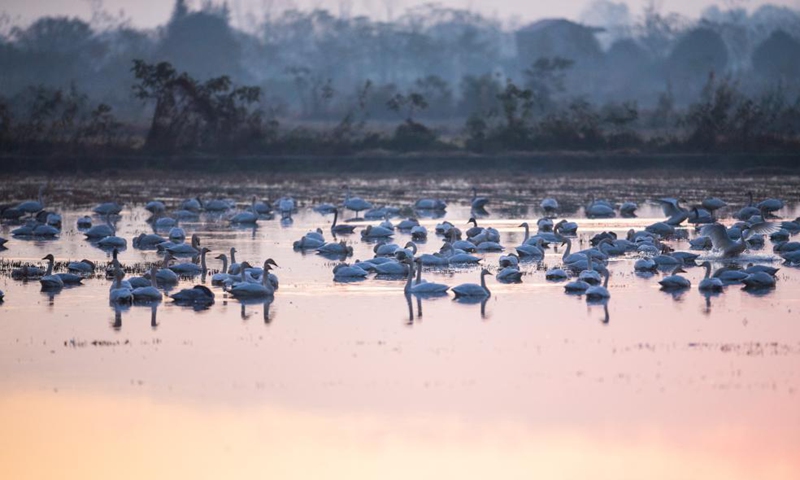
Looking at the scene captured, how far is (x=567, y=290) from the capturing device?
17516mm

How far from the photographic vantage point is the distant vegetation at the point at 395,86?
44219 millimetres

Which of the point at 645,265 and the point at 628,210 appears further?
the point at 628,210

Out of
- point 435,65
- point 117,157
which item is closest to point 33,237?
point 117,157

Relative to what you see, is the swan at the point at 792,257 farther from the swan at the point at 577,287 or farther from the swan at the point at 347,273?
the swan at the point at 347,273

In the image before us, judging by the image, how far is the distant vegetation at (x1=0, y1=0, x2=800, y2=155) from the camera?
4422 centimetres

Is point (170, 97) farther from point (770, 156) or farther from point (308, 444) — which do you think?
→ point (308, 444)

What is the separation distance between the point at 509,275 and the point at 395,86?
5607cm

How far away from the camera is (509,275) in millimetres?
18359

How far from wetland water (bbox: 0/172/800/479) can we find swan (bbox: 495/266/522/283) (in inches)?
8.0

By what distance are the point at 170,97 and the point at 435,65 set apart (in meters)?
77.5

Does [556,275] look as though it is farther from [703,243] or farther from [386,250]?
[703,243]

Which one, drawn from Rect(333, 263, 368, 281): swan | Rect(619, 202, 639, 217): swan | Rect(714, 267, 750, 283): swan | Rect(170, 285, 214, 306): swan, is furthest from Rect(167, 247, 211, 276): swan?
Rect(619, 202, 639, 217): swan

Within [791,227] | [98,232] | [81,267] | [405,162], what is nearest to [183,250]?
[81,267]

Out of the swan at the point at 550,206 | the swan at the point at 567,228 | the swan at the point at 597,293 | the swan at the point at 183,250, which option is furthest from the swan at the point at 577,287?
the swan at the point at 550,206
